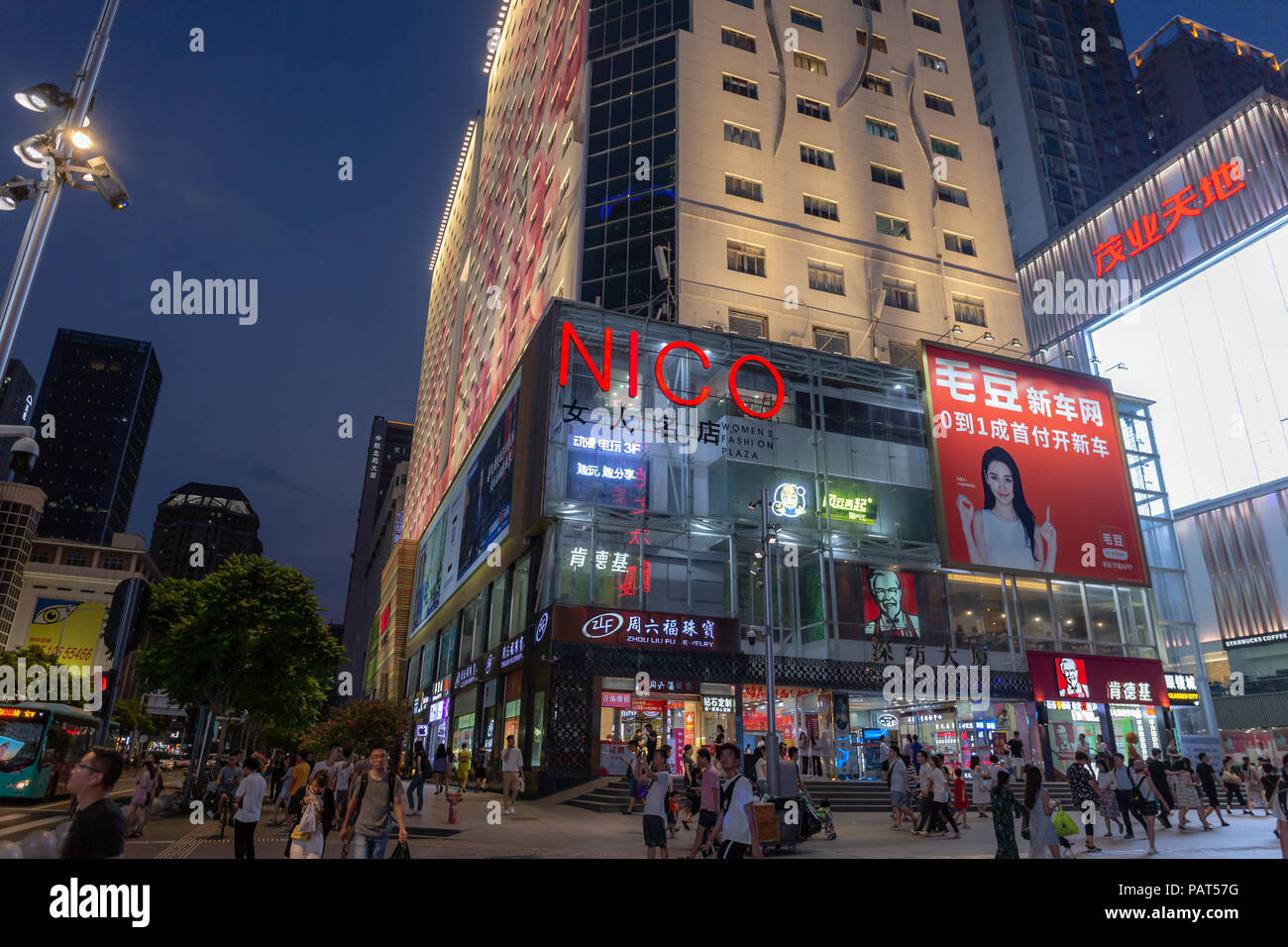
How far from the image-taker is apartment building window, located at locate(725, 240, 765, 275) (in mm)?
37531

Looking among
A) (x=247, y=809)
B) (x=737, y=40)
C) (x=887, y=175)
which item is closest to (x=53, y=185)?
(x=247, y=809)

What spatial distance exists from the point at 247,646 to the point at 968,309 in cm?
3890

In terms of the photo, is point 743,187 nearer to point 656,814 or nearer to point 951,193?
point 951,193

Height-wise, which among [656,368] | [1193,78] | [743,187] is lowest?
[656,368]

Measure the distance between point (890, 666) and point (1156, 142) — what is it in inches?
4091

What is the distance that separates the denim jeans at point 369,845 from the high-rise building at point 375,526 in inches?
3052

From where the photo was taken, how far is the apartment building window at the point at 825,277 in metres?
39.4

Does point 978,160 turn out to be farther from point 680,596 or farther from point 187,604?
point 187,604

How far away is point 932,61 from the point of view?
4850 centimetres

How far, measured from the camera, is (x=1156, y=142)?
100m

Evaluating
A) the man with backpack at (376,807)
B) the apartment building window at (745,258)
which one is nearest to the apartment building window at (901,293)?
the apartment building window at (745,258)

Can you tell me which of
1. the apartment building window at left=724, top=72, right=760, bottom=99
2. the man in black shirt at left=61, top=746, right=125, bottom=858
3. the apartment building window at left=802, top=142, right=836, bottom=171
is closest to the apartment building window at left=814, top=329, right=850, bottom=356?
the apartment building window at left=802, top=142, right=836, bottom=171

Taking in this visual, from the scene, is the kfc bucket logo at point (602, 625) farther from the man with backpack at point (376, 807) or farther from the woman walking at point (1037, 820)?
the woman walking at point (1037, 820)

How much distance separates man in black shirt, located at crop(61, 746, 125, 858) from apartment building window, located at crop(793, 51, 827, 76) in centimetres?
4740
